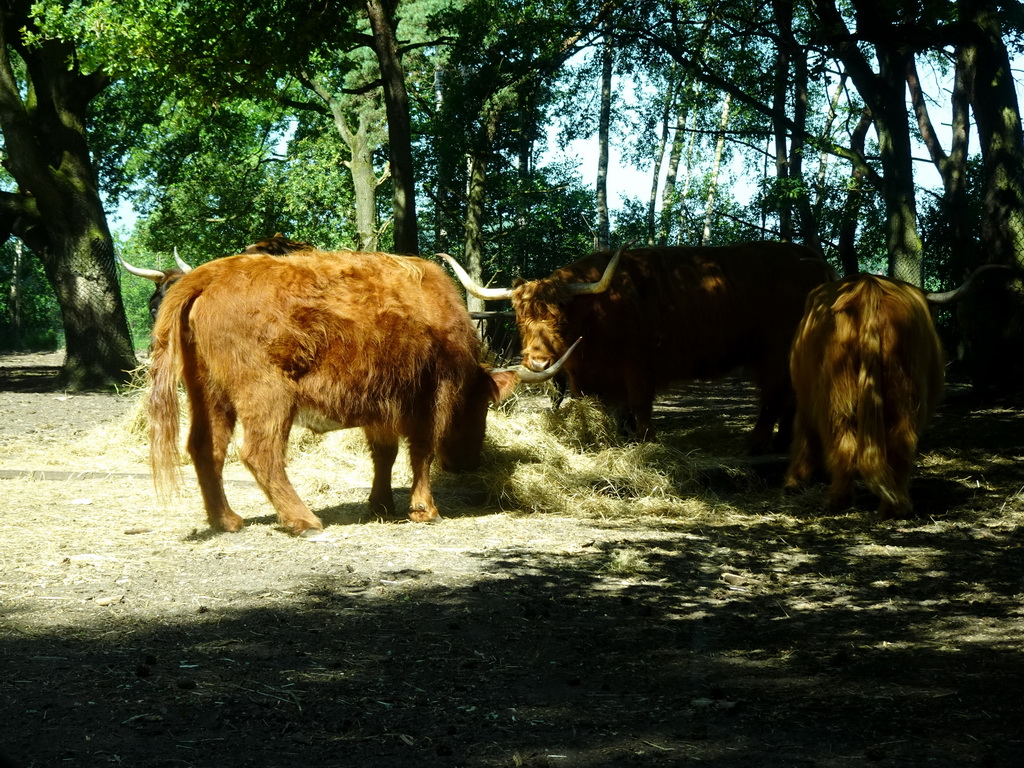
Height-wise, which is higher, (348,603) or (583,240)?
(583,240)

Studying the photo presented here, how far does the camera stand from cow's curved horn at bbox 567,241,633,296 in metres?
8.23

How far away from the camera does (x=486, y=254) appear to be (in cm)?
2794

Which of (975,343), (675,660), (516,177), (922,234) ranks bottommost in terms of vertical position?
(675,660)

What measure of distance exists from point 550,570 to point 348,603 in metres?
1.20

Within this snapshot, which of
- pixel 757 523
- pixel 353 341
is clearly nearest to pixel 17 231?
pixel 353 341

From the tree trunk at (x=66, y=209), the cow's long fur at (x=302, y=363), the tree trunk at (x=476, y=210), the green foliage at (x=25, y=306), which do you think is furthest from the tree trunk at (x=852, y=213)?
the green foliage at (x=25, y=306)

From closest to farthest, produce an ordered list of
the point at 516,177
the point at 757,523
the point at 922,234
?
1. the point at 757,523
2. the point at 922,234
3. the point at 516,177

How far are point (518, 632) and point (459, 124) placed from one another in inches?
606

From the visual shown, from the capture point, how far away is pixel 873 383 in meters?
6.29

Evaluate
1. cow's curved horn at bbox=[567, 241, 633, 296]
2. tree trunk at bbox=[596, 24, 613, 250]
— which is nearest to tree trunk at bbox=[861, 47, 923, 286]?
cow's curved horn at bbox=[567, 241, 633, 296]

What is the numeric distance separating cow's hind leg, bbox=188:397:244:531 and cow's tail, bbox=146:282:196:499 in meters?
0.21

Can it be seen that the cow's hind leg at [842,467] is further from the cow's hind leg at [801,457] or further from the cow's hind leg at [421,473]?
the cow's hind leg at [421,473]

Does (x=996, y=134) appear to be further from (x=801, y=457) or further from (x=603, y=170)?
(x=603, y=170)

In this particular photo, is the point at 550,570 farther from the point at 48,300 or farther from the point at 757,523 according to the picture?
the point at 48,300
